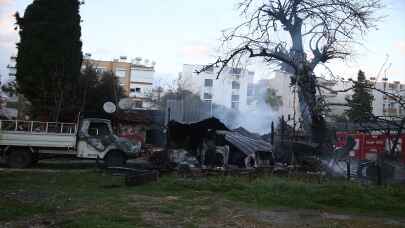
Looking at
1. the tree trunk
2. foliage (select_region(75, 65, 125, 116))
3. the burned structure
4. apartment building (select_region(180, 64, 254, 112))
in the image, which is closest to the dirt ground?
the burned structure

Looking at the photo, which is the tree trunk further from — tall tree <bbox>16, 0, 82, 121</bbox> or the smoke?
the smoke

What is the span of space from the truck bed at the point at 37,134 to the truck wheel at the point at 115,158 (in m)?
1.41

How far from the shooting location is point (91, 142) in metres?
17.6

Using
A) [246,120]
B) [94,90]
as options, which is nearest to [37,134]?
[94,90]

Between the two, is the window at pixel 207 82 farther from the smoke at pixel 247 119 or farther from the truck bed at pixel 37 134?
the truck bed at pixel 37 134

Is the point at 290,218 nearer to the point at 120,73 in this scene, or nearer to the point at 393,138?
the point at 393,138

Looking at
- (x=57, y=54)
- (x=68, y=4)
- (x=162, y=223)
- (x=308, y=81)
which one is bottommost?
(x=162, y=223)

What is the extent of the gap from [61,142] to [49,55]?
7.98 metres

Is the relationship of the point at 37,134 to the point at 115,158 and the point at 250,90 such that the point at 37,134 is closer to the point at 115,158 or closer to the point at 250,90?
the point at 115,158

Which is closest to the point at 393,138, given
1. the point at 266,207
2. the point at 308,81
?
the point at 308,81

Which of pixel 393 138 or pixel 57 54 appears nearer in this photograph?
pixel 393 138

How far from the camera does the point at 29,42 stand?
77.7 feet

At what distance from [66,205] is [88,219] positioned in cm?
178

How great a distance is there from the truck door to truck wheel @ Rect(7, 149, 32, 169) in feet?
6.49
